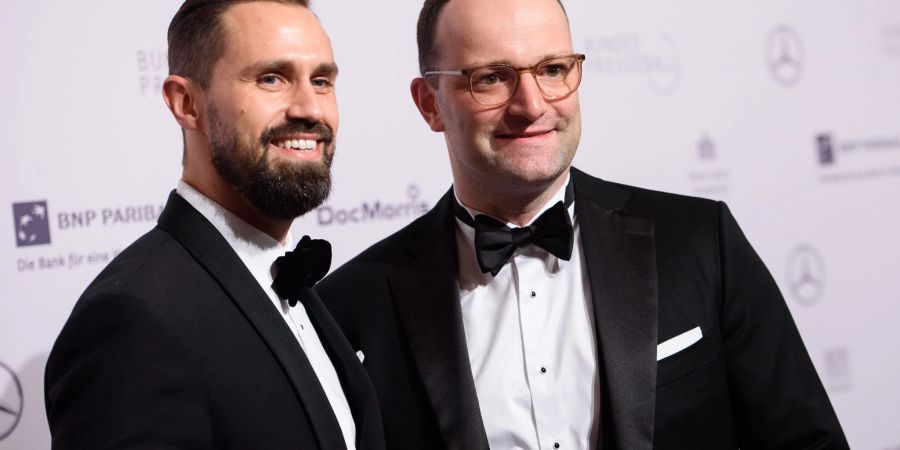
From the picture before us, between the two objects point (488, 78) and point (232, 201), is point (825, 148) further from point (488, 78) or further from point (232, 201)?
point (232, 201)

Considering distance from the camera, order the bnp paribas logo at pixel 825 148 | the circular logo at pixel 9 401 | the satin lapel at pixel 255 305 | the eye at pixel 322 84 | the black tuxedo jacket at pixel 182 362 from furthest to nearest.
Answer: the bnp paribas logo at pixel 825 148
the circular logo at pixel 9 401
the eye at pixel 322 84
the satin lapel at pixel 255 305
the black tuxedo jacket at pixel 182 362

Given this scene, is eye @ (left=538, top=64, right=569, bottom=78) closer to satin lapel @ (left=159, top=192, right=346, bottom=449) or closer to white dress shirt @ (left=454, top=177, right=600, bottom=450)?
white dress shirt @ (left=454, top=177, right=600, bottom=450)

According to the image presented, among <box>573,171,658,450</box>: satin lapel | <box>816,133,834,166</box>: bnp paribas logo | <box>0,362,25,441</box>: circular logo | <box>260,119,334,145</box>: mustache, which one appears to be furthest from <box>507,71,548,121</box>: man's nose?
<box>816,133,834,166</box>: bnp paribas logo

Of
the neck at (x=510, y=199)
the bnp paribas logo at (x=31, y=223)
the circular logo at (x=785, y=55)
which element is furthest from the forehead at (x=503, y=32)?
the circular logo at (x=785, y=55)

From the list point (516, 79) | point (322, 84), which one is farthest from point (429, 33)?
point (322, 84)

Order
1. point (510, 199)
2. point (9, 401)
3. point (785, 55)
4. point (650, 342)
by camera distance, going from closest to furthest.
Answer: point (650, 342), point (510, 199), point (9, 401), point (785, 55)

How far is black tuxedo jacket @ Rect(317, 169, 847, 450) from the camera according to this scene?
6.15ft

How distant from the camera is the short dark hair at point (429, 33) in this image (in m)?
2.08

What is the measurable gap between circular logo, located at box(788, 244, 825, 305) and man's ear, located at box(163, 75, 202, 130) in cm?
242

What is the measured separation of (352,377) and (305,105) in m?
0.49

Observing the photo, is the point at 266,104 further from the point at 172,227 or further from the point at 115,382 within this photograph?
the point at 115,382

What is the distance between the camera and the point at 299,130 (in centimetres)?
170

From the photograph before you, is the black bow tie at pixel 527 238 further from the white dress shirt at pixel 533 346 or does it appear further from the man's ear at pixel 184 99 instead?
the man's ear at pixel 184 99

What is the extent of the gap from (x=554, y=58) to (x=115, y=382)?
1032 mm
